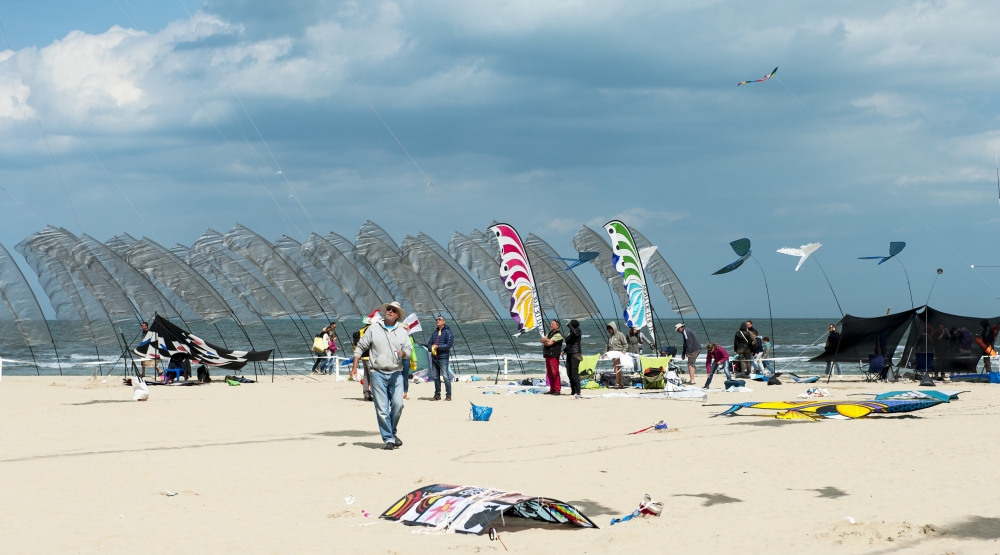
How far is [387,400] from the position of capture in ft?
33.4

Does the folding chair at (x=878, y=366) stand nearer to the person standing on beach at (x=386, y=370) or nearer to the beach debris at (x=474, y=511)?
the person standing on beach at (x=386, y=370)

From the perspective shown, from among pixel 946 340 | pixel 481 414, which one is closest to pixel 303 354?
pixel 946 340

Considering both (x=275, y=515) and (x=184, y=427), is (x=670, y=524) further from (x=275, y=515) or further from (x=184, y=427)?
(x=184, y=427)

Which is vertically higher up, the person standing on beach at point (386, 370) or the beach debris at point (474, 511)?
the person standing on beach at point (386, 370)

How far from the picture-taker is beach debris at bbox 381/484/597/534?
592 cm

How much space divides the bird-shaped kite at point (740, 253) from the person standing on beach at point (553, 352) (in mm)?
9114

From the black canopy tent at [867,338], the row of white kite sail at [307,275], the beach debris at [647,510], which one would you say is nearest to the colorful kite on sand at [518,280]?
the row of white kite sail at [307,275]

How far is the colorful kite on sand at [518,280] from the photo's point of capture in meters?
23.3

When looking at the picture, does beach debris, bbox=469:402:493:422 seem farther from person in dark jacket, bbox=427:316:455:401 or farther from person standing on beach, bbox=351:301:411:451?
person in dark jacket, bbox=427:316:455:401

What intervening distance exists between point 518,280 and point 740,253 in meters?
6.81

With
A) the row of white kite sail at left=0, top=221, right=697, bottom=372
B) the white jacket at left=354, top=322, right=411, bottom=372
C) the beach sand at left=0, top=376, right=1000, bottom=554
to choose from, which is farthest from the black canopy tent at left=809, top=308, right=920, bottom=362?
the white jacket at left=354, top=322, right=411, bottom=372

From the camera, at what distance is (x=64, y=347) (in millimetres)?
52219

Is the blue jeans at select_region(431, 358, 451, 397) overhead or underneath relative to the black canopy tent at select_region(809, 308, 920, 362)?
underneath

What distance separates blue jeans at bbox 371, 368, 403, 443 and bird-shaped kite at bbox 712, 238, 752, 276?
55.3ft
